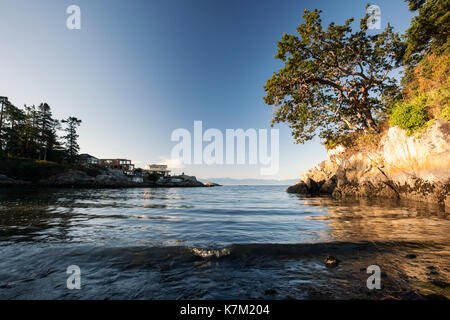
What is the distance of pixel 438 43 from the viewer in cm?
1242

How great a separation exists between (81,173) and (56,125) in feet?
79.4

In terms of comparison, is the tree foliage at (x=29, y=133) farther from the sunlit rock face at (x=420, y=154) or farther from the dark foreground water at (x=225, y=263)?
the sunlit rock face at (x=420, y=154)

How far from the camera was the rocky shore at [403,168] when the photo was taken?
9711mm

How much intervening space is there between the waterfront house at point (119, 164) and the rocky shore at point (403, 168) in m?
88.7

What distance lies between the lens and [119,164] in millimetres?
85938

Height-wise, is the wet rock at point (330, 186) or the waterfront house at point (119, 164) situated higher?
the waterfront house at point (119, 164)

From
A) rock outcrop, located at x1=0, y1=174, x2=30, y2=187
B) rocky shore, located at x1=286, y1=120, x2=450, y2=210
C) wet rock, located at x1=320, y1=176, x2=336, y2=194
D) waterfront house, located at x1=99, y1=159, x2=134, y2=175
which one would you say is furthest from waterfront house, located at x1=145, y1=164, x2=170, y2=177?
rocky shore, located at x1=286, y1=120, x2=450, y2=210

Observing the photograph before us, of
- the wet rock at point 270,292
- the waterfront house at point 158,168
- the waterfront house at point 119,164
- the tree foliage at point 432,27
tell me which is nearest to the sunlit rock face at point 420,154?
the tree foliage at point 432,27

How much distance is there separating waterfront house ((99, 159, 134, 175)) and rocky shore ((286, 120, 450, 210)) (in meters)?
88.7

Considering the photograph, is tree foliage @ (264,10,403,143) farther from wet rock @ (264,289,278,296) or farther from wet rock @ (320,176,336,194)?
wet rock @ (264,289,278,296)

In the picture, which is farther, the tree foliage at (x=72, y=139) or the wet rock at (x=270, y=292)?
the tree foliage at (x=72, y=139)

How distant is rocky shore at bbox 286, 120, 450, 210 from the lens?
31.9 feet

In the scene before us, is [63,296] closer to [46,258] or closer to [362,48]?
[46,258]

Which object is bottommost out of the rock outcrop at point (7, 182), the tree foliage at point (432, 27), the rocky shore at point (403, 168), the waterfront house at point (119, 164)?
the rock outcrop at point (7, 182)
